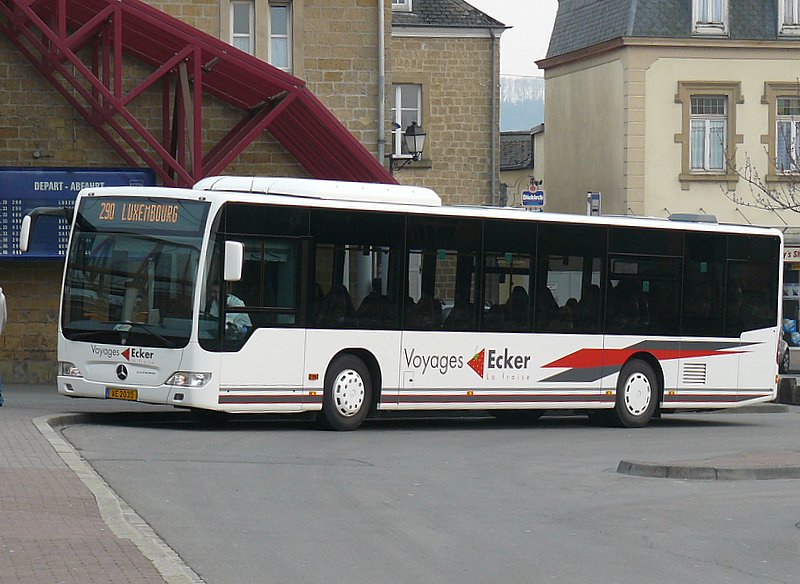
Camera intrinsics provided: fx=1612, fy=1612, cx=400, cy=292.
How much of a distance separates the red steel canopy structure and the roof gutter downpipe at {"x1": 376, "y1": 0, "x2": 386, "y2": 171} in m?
1.37

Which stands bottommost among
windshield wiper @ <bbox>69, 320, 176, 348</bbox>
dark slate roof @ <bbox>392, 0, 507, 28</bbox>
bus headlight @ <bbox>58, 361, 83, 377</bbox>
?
bus headlight @ <bbox>58, 361, 83, 377</bbox>

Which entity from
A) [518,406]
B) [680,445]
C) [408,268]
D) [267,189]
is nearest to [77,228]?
[267,189]

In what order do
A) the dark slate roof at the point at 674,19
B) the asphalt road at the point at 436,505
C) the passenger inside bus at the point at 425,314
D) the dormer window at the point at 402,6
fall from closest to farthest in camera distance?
the asphalt road at the point at 436,505 → the passenger inside bus at the point at 425,314 → the dark slate roof at the point at 674,19 → the dormer window at the point at 402,6

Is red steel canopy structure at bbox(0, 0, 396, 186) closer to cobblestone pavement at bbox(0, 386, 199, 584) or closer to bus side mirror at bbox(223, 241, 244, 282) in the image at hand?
bus side mirror at bbox(223, 241, 244, 282)

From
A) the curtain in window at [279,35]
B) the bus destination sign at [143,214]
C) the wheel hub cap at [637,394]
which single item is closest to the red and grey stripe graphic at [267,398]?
the bus destination sign at [143,214]

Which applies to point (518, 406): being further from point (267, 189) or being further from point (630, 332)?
point (267, 189)

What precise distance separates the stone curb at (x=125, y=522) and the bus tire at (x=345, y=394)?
3.75 meters

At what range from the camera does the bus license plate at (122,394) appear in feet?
57.1

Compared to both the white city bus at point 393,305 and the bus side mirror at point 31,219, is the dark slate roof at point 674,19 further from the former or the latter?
the bus side mirror at point 31,219

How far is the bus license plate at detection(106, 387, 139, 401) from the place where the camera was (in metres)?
17.4

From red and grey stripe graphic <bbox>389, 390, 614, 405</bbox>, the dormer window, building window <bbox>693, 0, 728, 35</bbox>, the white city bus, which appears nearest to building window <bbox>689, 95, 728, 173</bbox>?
building window <bbox>693, 0, 728, 35</bbox>

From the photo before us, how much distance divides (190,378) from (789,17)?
27231 millimetres

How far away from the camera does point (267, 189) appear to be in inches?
720

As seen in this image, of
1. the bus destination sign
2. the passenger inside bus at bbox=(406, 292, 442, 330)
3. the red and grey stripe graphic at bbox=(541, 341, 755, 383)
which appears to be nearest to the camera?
the bus destination sign
